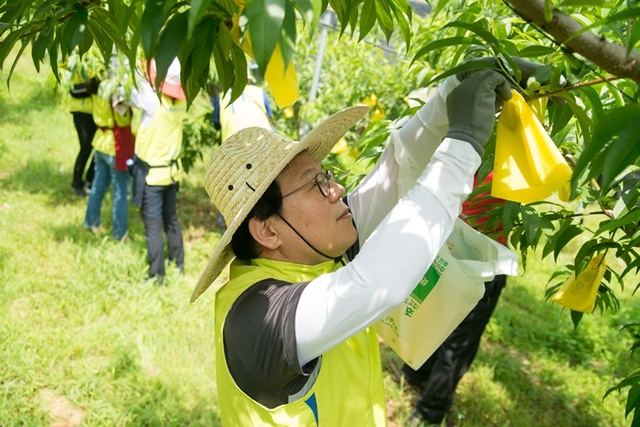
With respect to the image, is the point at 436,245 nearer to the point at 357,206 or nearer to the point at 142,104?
the point at 357,206

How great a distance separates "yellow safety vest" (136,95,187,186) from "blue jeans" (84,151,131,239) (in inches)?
31.7

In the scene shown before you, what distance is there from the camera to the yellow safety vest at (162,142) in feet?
12.3

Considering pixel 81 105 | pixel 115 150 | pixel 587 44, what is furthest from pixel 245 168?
pixel 81 105

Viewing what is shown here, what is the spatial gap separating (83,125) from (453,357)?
3885mm

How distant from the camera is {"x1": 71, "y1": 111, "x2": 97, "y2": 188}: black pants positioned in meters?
5.30

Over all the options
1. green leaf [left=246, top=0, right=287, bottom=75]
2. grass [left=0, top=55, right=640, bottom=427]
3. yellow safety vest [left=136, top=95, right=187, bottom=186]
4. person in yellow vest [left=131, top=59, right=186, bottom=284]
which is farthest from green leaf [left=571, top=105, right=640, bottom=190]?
yellow safety vest [left=136, top=95, right=187, bottom=186]

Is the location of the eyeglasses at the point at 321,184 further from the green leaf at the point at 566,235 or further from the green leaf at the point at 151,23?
the green leaf at the point at 151,23

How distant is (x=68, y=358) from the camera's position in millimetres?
3152

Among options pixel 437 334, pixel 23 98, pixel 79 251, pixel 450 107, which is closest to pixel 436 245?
pixel 450 107

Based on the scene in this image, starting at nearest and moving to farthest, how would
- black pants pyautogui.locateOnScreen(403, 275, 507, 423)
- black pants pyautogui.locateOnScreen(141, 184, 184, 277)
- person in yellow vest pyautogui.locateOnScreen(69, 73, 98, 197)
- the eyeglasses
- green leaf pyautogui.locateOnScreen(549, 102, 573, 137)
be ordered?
1. green leaf pyautogui.locateOnScreen(549, 102, 573, 137)
2. the eyeglasses
3. black pants pyautogui.locateOnScreen(403, 275, 507, 423)
4. black pants pyautogui.locateOnScreen(141, 184, 184, 277)
5. person in yellow vest pyautogui.locateOnScreen(69, 73, 98, 197)

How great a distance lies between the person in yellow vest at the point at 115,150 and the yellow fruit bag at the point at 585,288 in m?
3.60

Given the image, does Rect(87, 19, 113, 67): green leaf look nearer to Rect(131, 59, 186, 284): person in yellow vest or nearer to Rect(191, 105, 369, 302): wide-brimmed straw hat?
Rect(191, 105, 369, 302): wide-brimmed straw hat

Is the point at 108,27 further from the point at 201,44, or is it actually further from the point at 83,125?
the point at 83,125

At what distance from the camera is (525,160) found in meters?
1.14
